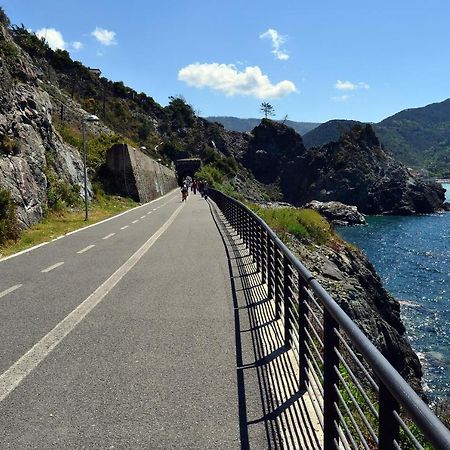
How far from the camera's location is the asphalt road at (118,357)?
402 centimetres

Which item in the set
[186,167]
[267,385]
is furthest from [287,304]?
[186,167]

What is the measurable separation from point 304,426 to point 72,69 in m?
126

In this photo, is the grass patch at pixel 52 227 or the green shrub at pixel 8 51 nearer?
the grass patch at pixel 52 227

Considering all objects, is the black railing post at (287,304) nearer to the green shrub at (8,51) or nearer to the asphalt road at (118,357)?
the asphalt road at (118,357)

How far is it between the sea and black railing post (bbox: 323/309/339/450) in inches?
620

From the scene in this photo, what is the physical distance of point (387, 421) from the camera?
2.36 meters

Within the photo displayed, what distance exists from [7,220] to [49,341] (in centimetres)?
1220

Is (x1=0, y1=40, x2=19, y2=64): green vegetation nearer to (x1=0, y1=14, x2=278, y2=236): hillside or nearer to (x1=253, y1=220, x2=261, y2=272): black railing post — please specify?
(x1=0, y1=14, x2=278, y2=236): hillside

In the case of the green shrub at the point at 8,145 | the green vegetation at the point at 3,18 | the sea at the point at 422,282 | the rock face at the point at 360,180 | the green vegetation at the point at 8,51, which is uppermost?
the green vegetation at the point at 3,18

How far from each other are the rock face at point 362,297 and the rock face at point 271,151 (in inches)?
5135

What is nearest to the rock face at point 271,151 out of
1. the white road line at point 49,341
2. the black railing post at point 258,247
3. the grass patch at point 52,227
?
the grass patch at point 52,227

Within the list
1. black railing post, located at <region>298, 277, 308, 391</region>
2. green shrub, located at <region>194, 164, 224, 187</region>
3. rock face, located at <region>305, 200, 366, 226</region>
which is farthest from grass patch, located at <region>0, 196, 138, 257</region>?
green shrub, located at <region>194, 164, 224, 187</region>

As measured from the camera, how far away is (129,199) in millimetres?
45219

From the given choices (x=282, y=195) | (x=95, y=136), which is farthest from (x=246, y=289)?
(x=282, y=195)
